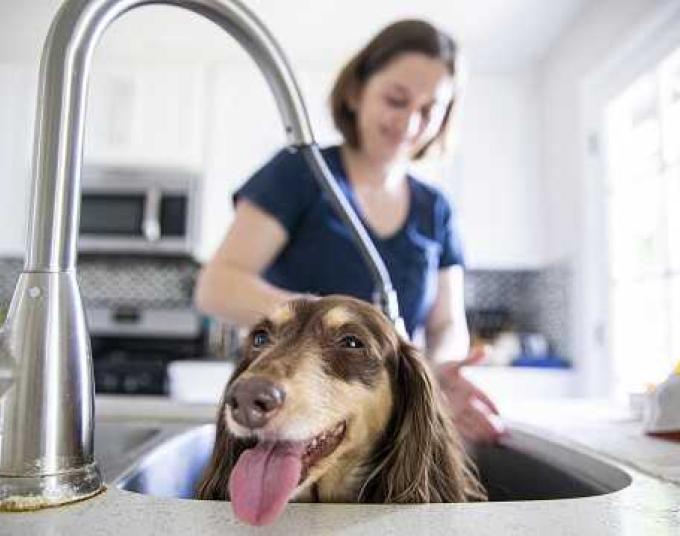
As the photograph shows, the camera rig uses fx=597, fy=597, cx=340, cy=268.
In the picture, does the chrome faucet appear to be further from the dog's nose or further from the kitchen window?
the kitchen window

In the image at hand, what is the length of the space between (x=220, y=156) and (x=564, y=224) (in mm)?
1632

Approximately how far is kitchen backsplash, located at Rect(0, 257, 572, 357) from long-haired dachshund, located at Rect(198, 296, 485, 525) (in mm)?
2519

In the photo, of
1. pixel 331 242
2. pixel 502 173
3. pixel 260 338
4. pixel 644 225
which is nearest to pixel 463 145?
pixel 502 173

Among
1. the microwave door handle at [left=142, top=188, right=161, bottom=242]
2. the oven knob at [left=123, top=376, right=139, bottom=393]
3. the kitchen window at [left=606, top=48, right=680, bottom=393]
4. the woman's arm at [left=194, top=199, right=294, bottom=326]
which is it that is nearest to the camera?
the woman's arm at [left=194, top=199, right=294, bottom=326]

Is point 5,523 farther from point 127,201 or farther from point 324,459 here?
point 127,201

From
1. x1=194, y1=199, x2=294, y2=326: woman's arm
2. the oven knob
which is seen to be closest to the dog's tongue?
x1=194, y1=199, x2=294, y2=326: woman's arm

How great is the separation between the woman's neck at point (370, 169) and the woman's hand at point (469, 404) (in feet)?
→ 1.46

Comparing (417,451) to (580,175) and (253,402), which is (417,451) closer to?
(253,402)

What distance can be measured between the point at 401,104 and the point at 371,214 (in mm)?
205

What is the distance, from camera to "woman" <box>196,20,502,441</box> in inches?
39.8

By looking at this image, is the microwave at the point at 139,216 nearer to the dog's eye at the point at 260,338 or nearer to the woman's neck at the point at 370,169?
the woman's neck at the point at 370,169

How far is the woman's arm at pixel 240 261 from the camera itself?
97 centimetres

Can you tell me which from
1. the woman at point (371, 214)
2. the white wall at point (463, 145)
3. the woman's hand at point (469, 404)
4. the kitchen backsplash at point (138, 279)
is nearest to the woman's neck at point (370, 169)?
the woman at point (371, 214)

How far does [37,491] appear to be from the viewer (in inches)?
15.1
